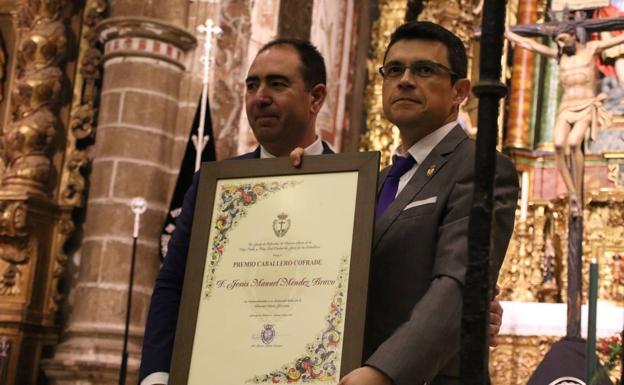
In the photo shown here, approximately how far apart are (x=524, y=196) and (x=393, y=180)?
7.46m

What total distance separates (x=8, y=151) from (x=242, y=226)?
19.5ft

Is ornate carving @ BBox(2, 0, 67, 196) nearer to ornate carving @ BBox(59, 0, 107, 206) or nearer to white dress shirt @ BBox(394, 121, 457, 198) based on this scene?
ornate carving @ BBox(59, 0, 107, 206)

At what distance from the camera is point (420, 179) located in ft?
8.14

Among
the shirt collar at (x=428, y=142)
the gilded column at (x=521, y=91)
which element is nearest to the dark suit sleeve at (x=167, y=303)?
the shirt collar at (x=428, y=142)

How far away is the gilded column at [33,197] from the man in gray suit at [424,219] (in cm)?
560

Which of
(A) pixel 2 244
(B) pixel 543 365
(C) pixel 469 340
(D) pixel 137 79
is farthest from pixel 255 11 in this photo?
(C) pixel 469 340

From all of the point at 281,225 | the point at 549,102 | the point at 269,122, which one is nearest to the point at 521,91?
the point at 549,102

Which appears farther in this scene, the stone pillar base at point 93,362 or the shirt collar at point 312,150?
the stone pillar base at point 93,362

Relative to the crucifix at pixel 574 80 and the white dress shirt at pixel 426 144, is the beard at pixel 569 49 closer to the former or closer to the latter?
the crucifix at pixel 574 80

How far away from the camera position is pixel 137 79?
7793 mm

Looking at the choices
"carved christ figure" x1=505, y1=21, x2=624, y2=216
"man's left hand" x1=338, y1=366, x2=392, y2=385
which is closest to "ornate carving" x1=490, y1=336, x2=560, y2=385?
"carved christ figure" x1=505, y1=21, x2=624, y2=216

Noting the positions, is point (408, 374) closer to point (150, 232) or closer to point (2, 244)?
point (150, 232)

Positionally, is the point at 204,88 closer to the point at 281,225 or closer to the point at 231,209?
the point at 231,209

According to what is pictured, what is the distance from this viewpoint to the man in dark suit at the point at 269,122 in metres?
2.69
